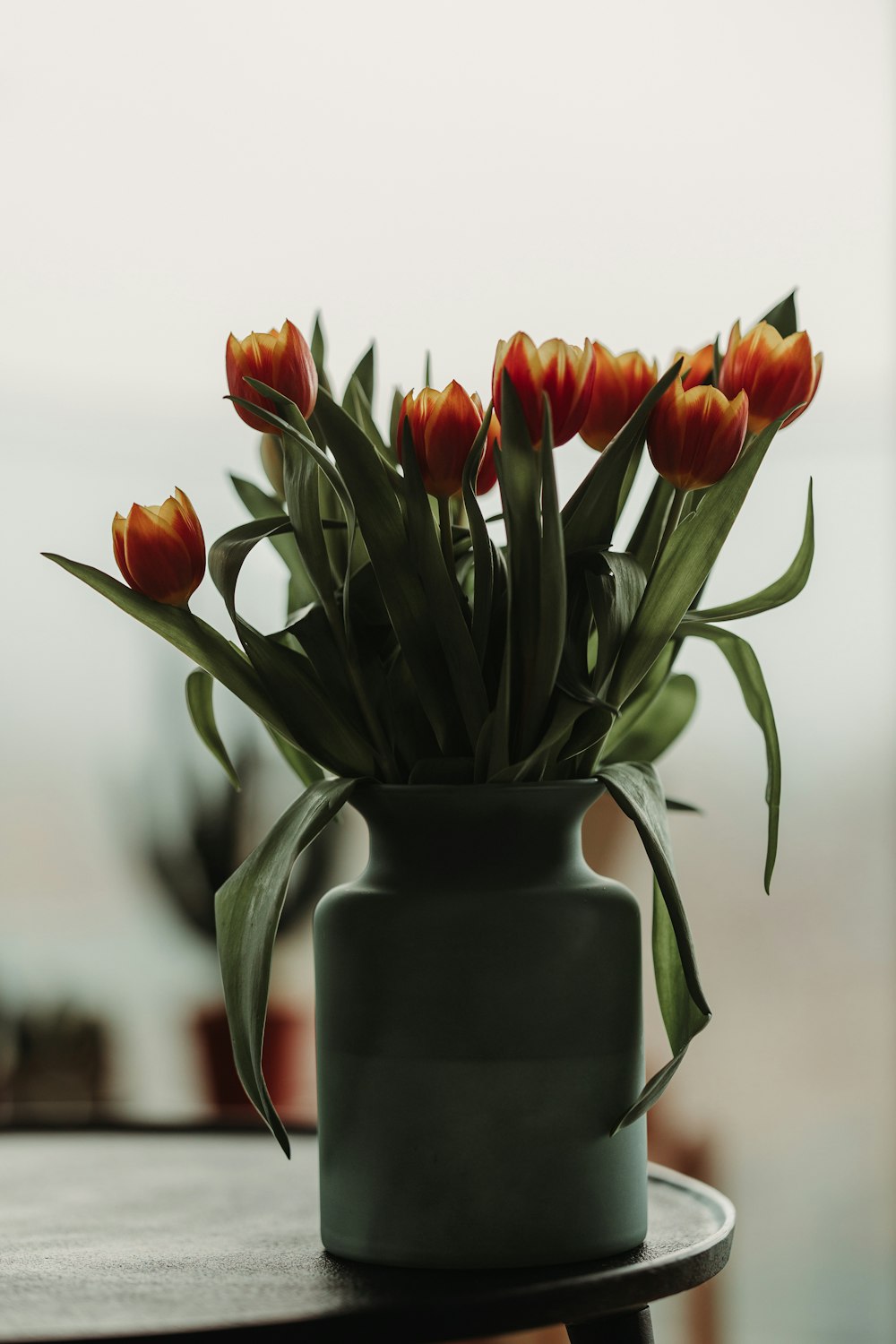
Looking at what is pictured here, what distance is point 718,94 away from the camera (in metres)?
1.89

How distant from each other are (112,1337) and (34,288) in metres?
1.61

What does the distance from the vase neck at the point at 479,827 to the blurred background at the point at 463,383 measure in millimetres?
1251

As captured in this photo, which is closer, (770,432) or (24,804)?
(770,432)

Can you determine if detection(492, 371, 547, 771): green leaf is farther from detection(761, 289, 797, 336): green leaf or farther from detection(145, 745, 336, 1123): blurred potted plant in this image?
detection(145, 745, 336, 1123): blurred potted plant

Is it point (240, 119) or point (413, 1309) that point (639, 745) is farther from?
point (240, 119)

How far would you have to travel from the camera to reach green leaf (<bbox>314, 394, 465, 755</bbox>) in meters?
0.59

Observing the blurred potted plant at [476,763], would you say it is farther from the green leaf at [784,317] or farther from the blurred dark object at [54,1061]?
the blurred dark object at [54,1061]

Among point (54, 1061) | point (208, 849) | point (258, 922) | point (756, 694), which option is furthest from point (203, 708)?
point (54, 1061)

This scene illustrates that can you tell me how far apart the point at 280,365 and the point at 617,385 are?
0.15m

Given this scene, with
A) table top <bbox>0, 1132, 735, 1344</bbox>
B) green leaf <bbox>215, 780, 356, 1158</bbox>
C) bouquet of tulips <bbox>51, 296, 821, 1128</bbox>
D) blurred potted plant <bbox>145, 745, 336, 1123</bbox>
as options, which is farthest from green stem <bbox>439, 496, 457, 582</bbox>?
blurred potted plant <bbox>145, 745, 336, 1123</bbox>

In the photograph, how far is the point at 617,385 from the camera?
2.04 feet

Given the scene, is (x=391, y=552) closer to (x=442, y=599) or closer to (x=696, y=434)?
(x=442, y=599)

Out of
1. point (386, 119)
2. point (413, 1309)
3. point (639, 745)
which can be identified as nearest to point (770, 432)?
point (639, 745)

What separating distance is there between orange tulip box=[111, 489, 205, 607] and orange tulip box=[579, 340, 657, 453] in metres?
0.18
